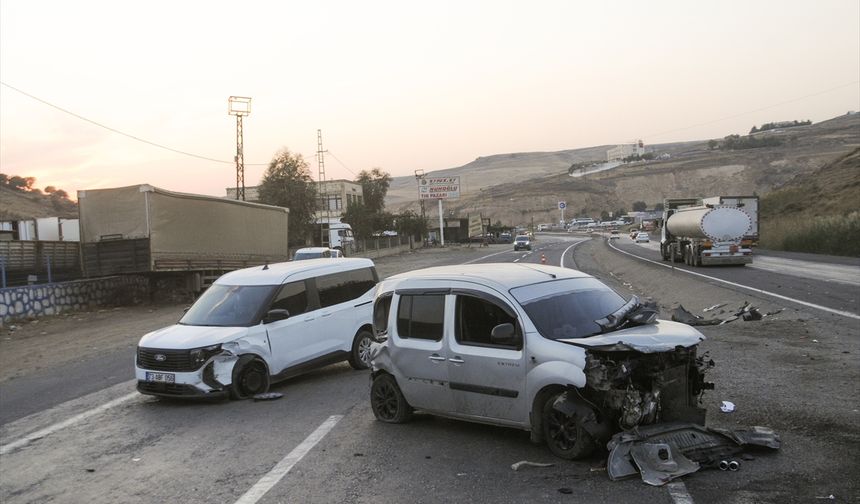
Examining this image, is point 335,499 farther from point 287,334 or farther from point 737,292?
point 737,292

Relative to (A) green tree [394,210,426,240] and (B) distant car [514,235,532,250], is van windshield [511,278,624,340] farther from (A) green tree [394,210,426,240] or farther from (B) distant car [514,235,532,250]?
(A) green tree [394,210,426,240]

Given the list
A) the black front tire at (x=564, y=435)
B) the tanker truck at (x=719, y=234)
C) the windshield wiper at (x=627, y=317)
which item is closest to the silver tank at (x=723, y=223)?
the tanker truck at (x=719, y=234)

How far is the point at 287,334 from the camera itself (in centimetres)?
1031

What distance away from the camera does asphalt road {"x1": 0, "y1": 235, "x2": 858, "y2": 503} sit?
5.32m

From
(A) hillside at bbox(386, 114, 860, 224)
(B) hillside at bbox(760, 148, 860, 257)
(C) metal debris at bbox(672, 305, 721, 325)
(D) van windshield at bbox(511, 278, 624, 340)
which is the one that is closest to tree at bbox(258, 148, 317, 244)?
(B) hillside at bbox(760, 148, 860, 257)

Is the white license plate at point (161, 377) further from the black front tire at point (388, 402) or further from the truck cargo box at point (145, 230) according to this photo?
the truck cargo box at point (145, 230)

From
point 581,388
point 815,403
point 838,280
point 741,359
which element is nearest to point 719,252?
point 838,280

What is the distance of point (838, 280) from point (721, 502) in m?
21.1

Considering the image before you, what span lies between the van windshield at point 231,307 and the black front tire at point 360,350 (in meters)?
1.79

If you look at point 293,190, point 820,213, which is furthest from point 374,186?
point 820,213

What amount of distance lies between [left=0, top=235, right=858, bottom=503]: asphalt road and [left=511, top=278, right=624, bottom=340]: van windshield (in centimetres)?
113

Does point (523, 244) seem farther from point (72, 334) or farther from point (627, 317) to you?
point (627, 317)

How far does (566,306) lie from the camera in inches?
263

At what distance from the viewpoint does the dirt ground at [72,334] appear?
50.5 feet
